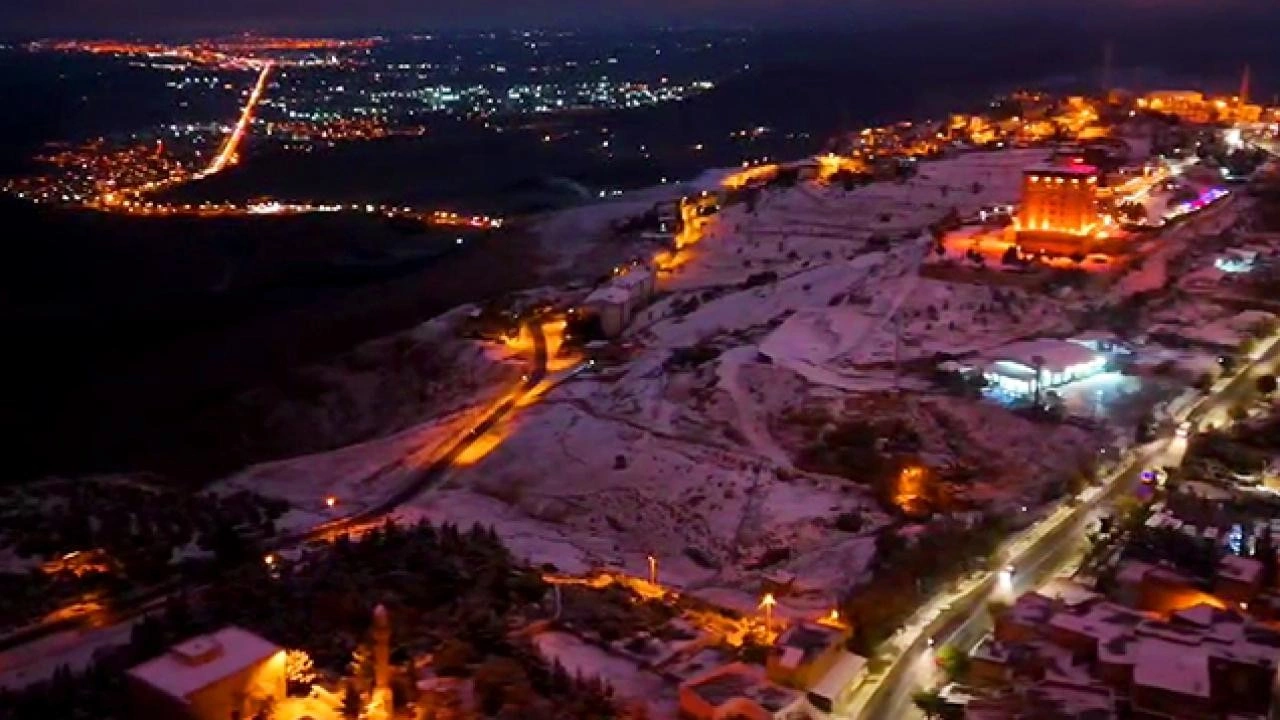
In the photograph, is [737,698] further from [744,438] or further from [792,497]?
[744,438]

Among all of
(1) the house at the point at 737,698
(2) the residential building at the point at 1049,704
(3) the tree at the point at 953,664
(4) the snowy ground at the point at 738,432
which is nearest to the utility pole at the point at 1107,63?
(4) the snowy ground at the point at 738,432

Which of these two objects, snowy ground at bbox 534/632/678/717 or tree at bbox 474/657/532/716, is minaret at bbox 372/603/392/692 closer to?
tree at bbox 474/657/532/716

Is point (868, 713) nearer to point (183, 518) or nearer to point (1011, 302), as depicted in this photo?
point (183, 518)

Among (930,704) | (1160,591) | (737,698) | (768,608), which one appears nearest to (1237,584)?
(1160,591)

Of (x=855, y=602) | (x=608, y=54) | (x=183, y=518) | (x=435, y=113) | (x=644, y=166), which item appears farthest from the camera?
(x=608, y=54)

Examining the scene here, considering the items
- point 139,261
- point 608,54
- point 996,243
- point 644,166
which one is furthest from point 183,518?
point 608,54

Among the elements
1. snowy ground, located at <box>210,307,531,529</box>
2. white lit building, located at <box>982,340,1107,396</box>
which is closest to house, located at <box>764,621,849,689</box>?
snowy ground, located at <box>210,307,531,529</box>

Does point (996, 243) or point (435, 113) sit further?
point (435, 113)
